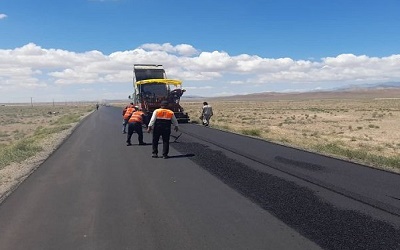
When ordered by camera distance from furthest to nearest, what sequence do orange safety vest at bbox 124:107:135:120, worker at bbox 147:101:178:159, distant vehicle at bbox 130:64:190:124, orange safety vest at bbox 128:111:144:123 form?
distant vehicle at bbox 130:64:190:124, orange safety vest at bbox 124:107:135:120, orange safety vest at bbox 128:111:144:123, worker at bbox 147:101:178:159

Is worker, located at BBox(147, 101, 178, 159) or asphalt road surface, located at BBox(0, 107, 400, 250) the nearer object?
asphalt road surface, located at BBox(0, 107, 400, 250)

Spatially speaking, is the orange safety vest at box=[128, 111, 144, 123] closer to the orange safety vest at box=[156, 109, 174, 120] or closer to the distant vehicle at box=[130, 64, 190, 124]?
the orange safety vest at box=[156, 109, 174, 120]

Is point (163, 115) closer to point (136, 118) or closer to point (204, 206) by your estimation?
point (136, 118)

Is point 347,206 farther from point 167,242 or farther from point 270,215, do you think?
point 167,242

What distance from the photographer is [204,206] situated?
272 inches

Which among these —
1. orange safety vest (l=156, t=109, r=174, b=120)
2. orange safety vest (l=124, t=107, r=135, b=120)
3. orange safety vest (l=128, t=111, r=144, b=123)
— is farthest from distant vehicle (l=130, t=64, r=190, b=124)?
orange safety vest (l=156, t=109, r=174, b=120)

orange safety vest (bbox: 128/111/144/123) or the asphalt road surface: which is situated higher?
orange safety vest (bbox: 128/111/144/123)

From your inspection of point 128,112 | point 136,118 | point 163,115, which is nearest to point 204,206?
point 163,115

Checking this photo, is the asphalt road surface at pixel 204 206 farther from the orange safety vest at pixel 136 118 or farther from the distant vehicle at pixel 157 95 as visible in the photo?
the distant vehicle at pixel 157 95

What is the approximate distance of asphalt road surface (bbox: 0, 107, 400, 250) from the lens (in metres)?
5.30

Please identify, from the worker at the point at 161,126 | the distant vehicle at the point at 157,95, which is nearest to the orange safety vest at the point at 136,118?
the worker at the point at 161,126

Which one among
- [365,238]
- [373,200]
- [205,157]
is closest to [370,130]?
[205,157]

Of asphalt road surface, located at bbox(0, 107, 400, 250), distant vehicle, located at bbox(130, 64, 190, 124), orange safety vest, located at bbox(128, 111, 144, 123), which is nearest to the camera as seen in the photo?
asphalt road surface, located at bbox(0, 107, 400, 250)

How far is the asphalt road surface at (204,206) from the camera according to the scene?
17.4 ft
